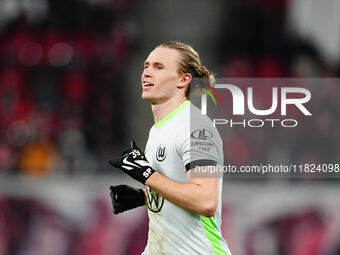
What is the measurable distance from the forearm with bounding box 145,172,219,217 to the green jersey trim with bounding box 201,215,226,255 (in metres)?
0.20

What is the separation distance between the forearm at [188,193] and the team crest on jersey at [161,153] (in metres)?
0.22

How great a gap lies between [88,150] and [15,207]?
1283 millimetres

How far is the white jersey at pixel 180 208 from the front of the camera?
11.2 feet

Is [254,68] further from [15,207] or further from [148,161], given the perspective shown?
[148,161]

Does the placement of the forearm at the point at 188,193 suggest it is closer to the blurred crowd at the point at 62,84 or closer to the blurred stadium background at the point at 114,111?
the blurred stadium background at the point at 114,111

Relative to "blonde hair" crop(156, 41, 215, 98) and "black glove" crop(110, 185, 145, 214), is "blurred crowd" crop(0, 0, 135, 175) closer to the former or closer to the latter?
"black glove" crop(110, 185, 145, 214)

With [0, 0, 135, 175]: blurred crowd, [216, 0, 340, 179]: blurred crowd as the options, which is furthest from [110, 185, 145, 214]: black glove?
[0, 0, 135, 175]: blurred crowd

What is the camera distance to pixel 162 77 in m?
3.62

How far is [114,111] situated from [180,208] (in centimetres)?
574

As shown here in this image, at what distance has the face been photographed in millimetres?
3623

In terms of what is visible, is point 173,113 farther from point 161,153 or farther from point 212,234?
point 212,234

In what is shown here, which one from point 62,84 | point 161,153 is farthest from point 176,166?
point 62,84

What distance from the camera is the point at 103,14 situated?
35.1 ft

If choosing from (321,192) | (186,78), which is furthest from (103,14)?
(186,78)
